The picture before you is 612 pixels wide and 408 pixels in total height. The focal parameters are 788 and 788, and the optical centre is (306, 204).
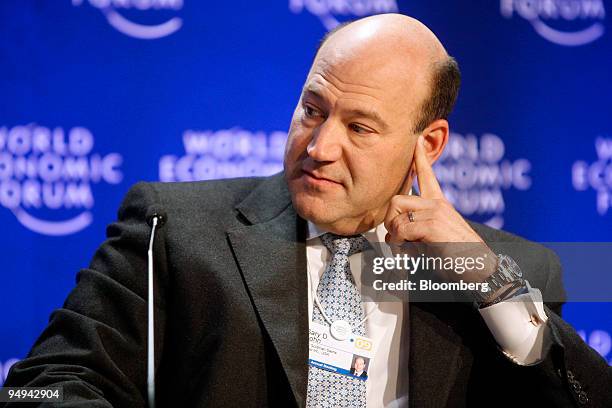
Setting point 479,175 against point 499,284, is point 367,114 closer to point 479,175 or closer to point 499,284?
point 499,284

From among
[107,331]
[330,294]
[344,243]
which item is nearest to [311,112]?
[344,243]

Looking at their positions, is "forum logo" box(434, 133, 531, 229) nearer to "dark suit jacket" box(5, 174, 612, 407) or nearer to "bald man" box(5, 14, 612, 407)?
"bald man" box(5, 14, 612, 407)

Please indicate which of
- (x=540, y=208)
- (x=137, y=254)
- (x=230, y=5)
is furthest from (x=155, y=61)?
(x=540, y=208)

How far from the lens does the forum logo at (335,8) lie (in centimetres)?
288

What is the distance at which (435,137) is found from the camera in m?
2.20

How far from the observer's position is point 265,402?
1893 mm

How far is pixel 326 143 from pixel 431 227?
0.35 metres

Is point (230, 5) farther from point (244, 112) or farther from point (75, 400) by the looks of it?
point (75, 400)

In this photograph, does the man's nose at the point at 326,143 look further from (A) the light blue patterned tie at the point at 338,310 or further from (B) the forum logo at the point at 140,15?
(B) the forum logo at the point at 140,15

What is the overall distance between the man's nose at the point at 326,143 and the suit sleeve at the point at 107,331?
0.44 m

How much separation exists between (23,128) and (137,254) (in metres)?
0.98

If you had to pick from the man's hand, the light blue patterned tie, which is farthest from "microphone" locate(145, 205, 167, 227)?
the man's hand

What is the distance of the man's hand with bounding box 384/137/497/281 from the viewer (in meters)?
2.01

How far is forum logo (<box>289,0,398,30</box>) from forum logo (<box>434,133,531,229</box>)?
0.57m
